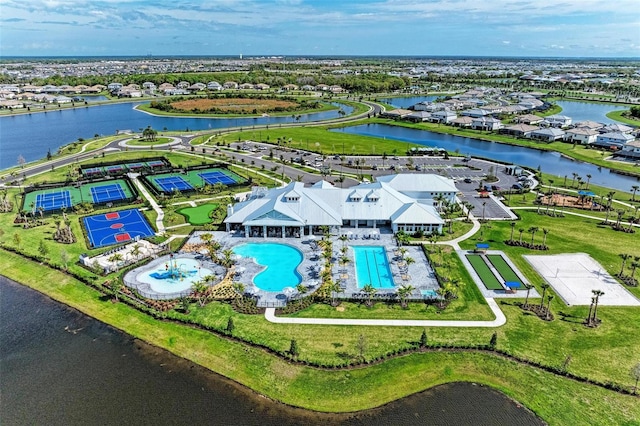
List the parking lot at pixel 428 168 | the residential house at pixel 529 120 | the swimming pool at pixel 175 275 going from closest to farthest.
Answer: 1. the swimming pool at pixel 175 275
2. the parking lot at pixel 428 168
3. the residential house at pixel 529 120

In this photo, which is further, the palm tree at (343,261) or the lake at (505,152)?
the lake at (505,152)

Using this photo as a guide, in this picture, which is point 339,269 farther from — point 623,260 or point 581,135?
point 581,135

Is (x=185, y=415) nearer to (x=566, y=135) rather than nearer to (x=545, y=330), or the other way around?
(x=545, y=330)

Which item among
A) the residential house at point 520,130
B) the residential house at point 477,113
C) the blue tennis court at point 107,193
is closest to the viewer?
the blue tennis court at point 107,193

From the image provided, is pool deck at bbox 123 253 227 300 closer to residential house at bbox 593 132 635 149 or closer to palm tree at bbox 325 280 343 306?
palm tree at bbox 325 280 343 306

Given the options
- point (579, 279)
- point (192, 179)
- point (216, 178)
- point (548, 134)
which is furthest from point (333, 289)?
point (548, 134)

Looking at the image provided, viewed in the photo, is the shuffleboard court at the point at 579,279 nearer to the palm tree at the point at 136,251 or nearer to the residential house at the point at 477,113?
the palm tree at the point at 136,251

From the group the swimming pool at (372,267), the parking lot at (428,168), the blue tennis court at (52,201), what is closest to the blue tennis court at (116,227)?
the blue tennis court at (52,201)
